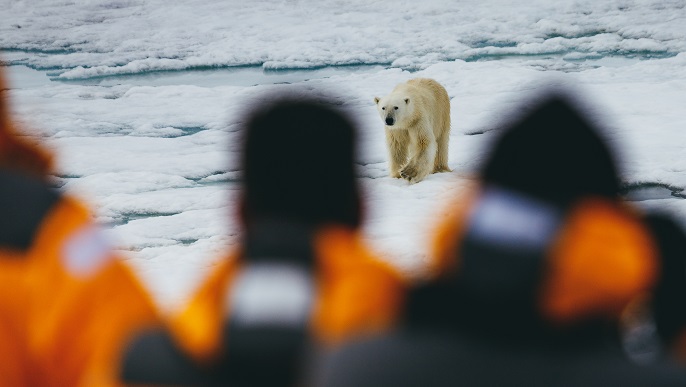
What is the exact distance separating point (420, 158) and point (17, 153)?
5007 millimetres

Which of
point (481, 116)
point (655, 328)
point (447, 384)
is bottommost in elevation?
point (481, 116)

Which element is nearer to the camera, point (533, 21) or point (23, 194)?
point (23, 194)

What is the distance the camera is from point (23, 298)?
0.83 metres

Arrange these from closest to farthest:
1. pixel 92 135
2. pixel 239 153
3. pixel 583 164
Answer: pixel 583 164
pixel 239 153
pixel 92 135

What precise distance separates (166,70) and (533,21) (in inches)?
266

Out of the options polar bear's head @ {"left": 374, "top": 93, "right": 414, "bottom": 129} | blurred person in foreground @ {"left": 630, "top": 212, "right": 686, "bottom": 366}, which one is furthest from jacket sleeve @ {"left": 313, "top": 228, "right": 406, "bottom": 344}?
polar bear's head @ {"left": 374, "top": 93, "right": 414, "bottom": 129}

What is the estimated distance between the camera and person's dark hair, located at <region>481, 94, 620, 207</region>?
0.74 metres

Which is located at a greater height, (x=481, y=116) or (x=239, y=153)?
(x=239, y=153)

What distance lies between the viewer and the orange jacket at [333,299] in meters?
0.74

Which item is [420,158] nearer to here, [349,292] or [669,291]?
[669,291]

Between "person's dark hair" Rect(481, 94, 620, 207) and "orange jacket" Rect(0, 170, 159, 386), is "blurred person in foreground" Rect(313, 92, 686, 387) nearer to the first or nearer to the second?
"person's dark hair" Rect(481, 94, 620, 207)

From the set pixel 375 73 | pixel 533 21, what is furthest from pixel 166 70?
pixel 533 21

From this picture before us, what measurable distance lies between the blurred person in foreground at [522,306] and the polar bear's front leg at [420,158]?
16.4ft

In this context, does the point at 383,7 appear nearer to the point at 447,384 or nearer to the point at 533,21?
the point at 533,21
